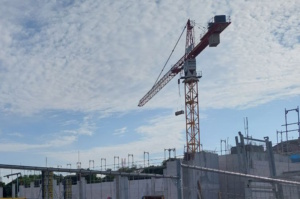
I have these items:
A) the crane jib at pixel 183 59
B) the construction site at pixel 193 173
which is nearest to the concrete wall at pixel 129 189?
the construction site at pixel 193 173

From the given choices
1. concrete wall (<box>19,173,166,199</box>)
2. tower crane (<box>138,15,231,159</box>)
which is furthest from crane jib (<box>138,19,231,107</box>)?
concrete wall (<box>19,173,166,199</box>)

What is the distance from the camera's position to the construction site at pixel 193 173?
453 inches

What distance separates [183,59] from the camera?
63062 mm

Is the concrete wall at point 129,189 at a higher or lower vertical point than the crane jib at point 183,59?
lower

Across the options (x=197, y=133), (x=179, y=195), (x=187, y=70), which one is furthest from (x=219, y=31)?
(x=179, y=195)

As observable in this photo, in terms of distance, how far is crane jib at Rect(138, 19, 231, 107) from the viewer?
55719mm

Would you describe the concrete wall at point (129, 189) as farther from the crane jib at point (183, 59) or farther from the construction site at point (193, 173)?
the crane jib at point (183, 59)

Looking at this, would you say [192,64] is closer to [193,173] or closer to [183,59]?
[183,59]

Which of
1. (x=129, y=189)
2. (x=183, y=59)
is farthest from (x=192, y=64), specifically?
(x=129, y=189)

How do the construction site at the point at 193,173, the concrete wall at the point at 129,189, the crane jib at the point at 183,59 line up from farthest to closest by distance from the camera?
Result: the crane jib at the point at 183,59, the concrete wall at the point at 129,189, the construction site at the point at 193,173

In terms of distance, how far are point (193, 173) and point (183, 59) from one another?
3716 cm

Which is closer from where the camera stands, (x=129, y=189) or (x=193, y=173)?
(x=193, y=173)

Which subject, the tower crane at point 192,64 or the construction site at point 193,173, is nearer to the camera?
the construction site at point 193,173

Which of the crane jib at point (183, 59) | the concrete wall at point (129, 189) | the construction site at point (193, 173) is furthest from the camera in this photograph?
the crane jib at point (183, 59)
